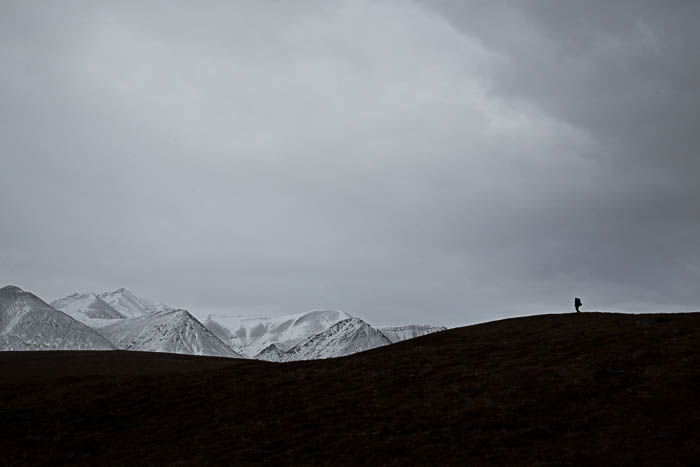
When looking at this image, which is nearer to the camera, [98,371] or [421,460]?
[421,460]

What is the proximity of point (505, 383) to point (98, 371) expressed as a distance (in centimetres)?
4505

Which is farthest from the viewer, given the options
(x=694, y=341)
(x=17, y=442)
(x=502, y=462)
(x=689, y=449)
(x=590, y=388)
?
(x=694, y=341)

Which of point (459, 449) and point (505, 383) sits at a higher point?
point (505, 383)

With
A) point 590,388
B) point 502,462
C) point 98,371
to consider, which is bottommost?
point 502,462

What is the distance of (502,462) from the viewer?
2217 centimetres

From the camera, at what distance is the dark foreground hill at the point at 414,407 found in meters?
24.0

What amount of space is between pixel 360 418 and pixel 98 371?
40444 millimetres

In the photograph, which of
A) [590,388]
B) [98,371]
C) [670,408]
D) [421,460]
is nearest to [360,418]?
[421,460]

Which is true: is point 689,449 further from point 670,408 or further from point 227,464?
point 227,464

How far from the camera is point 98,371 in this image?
197 feet

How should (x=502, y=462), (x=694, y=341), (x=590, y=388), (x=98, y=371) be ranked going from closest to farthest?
(x=502, y=462)
(x=590, y=388)
(x=694, y=341)
(x=98, y=371)

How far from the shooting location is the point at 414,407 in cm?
3114

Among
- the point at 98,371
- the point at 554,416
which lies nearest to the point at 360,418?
the point at 554,416

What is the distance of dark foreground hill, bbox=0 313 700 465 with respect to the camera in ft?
78.6
